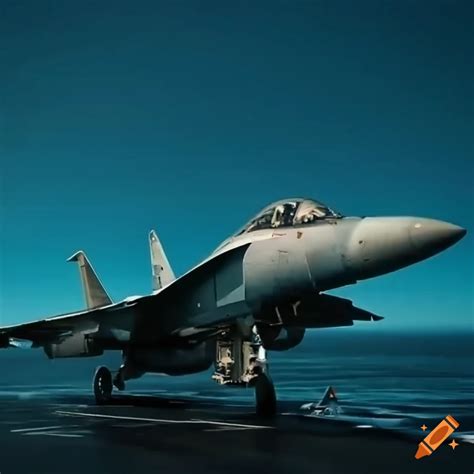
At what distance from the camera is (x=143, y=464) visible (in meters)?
7.26

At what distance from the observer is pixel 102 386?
47.8 feet

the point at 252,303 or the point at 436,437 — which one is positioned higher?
the point at 252,303

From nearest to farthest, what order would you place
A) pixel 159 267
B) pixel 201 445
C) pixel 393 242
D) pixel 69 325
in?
1. pixel 201 445
2. pixel 393 242
3. pixel 69 325
4. pixel 159 267

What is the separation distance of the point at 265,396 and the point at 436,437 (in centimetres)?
323

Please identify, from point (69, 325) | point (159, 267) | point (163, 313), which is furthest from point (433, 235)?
point (159, 267)

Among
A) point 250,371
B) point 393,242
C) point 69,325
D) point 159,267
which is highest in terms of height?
point 159,267

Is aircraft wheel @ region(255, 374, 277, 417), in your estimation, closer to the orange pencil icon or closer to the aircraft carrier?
the aircraft carrier

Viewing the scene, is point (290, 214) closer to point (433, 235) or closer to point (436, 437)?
point (433, 235)

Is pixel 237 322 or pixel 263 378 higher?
pixel 237 322

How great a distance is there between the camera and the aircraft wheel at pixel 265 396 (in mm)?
11246

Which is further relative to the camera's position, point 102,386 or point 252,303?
point 102,386

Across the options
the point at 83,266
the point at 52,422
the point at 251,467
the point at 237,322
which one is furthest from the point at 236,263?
the point at 83,266

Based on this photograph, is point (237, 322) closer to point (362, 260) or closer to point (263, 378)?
point (263, 378)

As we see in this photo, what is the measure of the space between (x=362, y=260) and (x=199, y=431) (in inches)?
124
